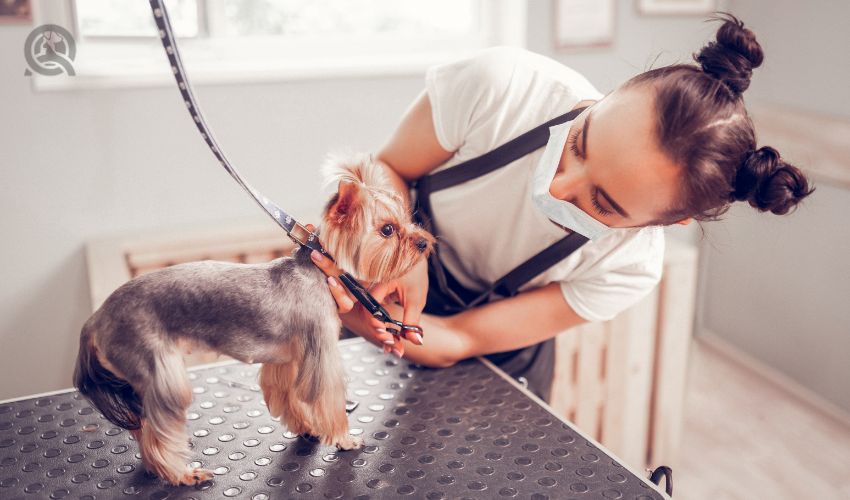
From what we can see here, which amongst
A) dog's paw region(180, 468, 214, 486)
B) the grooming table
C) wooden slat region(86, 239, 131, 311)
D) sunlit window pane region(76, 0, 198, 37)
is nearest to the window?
sunlit window pane region(76, 0, 198, 37)

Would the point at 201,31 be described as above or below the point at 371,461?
above

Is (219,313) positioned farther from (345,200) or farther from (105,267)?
(105,267)

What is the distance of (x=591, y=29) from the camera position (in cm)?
250

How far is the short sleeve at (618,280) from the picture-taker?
1.18 meters

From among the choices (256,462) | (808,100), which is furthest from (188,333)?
(808,100)

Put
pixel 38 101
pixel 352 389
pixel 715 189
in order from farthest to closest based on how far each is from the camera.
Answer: pixel 38 101 → pixel 352 389 → pixel 715 189

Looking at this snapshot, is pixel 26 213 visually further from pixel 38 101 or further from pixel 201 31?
pixel 201 31

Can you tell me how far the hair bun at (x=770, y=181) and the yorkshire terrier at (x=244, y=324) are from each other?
1.35 ft

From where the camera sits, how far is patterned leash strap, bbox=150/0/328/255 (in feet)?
2.61

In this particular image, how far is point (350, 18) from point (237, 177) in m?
1.66

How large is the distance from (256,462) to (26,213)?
1350mm

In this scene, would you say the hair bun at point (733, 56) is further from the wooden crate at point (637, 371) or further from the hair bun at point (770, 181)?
the wooden crate at point (637, 371)

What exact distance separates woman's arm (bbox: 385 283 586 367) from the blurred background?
0.80 meters

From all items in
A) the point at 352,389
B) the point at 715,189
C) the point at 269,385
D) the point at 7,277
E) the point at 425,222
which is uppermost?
the point at 715,189
